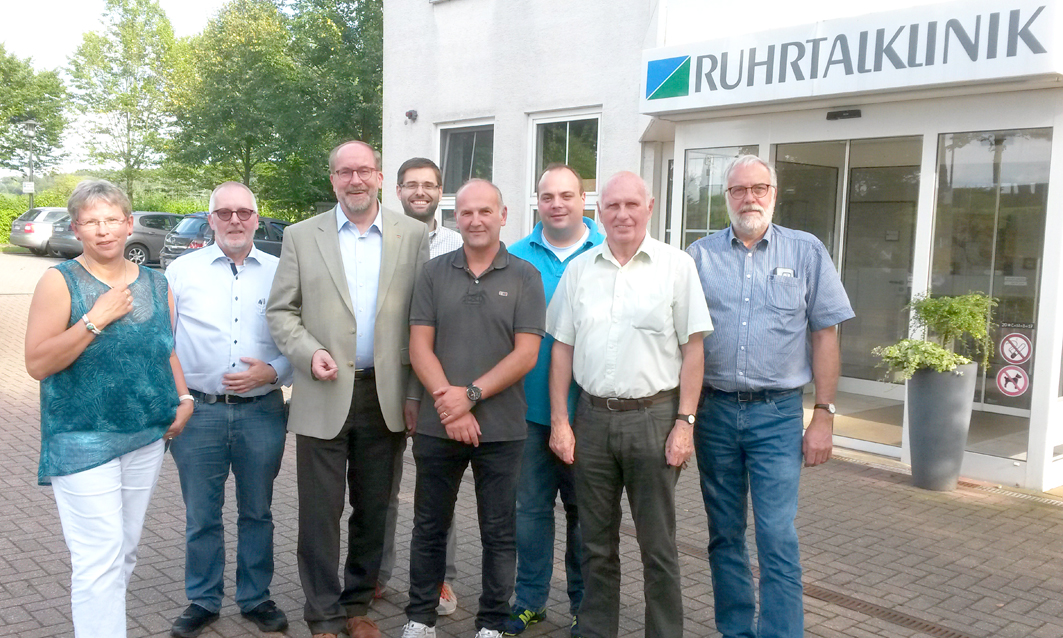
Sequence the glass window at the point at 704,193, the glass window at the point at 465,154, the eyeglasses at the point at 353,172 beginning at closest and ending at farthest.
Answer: the eyeglasses at the point at 353,172
the glass window at the point at 704,193
the glass window at the point at 465,154

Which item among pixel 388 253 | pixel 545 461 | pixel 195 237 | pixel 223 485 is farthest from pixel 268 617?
pixel 195 237

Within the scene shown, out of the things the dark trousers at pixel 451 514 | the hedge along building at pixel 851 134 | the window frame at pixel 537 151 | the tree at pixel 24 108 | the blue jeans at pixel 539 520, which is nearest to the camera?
the dark trousers at pixel 451 514

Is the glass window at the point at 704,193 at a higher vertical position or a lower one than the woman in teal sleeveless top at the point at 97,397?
higher

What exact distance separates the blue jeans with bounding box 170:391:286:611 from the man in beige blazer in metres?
0.25

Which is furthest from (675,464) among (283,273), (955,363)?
(955,363)

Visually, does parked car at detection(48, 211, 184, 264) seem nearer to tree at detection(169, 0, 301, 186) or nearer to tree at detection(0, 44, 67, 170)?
tree at detection(169, 0, 301, 186)

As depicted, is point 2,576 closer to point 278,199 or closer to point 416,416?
point 416,416

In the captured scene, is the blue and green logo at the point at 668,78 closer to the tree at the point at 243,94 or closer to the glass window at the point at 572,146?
the glass window at the point at 572,146

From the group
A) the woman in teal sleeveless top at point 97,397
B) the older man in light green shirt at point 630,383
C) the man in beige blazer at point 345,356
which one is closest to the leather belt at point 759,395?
the older man in light green shirt at point 630,383

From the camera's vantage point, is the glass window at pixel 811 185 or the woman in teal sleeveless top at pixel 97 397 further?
the glass window at pixel 811 185

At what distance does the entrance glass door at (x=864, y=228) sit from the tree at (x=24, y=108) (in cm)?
4236

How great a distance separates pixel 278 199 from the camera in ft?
101

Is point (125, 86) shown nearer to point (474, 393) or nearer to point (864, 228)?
point (864, 228)

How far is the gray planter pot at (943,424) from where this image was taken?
6609 millimetres
